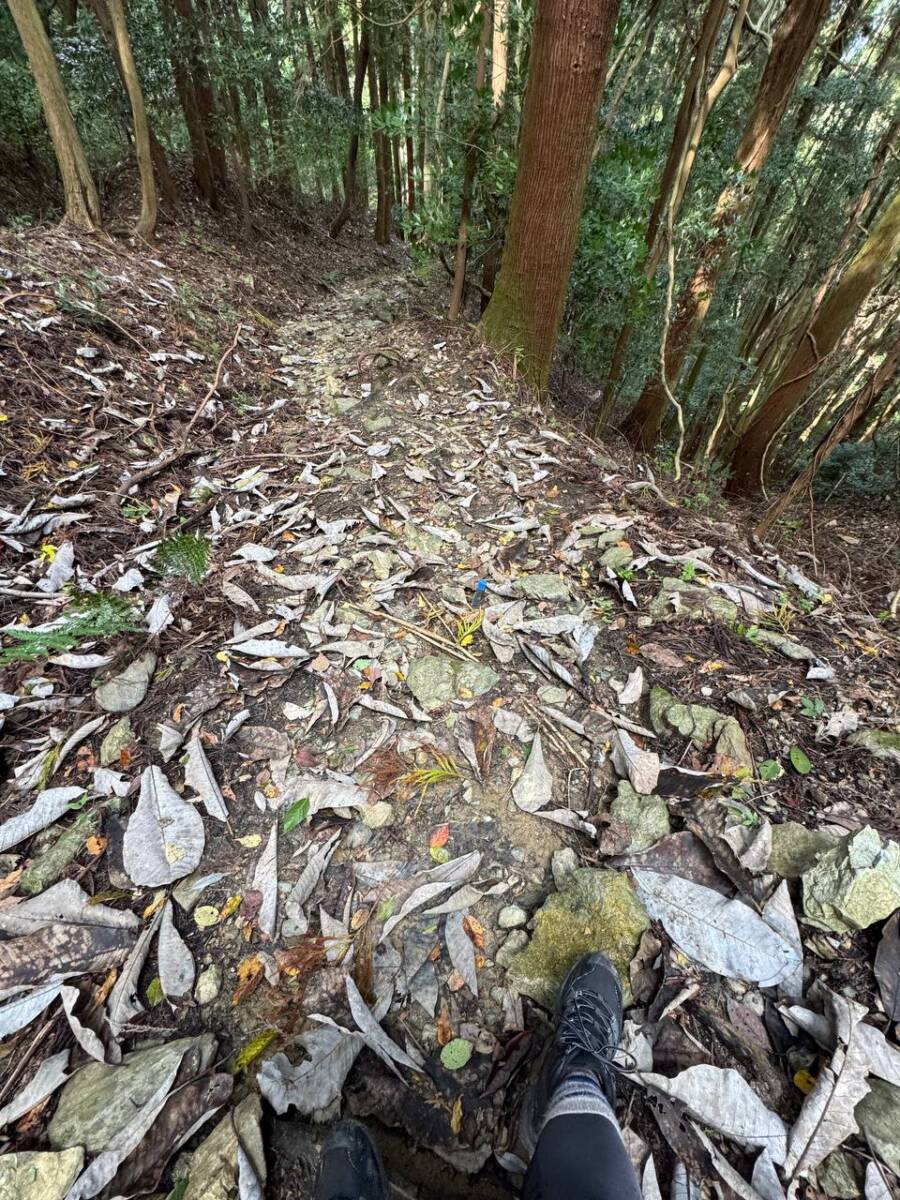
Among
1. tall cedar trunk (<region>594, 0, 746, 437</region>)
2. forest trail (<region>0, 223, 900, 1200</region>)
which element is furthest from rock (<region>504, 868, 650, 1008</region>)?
tall cedar trunk (<region>594, 0, 746, 437</region>)

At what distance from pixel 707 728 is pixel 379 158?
1426cm

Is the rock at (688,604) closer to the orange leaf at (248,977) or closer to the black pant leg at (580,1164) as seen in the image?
the black pant leg at (580,1164)

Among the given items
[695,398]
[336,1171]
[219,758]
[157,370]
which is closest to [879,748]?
[336,1171]

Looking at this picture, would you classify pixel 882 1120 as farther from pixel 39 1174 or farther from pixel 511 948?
pixel 39 1174

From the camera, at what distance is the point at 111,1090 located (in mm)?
1314

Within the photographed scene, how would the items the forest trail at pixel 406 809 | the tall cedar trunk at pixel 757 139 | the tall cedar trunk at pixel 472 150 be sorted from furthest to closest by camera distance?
the tall cedar trunk at pixel 757 139 → the tall cedar trunk at pixel 472 150 → the forest trail at pixel 406 809

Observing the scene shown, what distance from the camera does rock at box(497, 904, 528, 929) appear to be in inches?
65.2

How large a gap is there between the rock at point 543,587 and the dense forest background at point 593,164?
179 cm

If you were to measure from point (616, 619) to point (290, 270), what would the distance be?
1010 centimetres

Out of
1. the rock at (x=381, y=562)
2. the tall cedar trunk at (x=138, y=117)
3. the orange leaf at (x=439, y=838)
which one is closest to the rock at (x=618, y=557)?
the rock at (x=381, y=562)

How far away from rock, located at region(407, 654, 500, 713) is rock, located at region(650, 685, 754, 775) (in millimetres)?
677

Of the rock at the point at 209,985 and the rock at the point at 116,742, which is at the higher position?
the rock at the point at 116,742

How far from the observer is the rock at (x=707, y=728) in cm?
197

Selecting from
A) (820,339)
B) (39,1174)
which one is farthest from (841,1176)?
(820,339)
